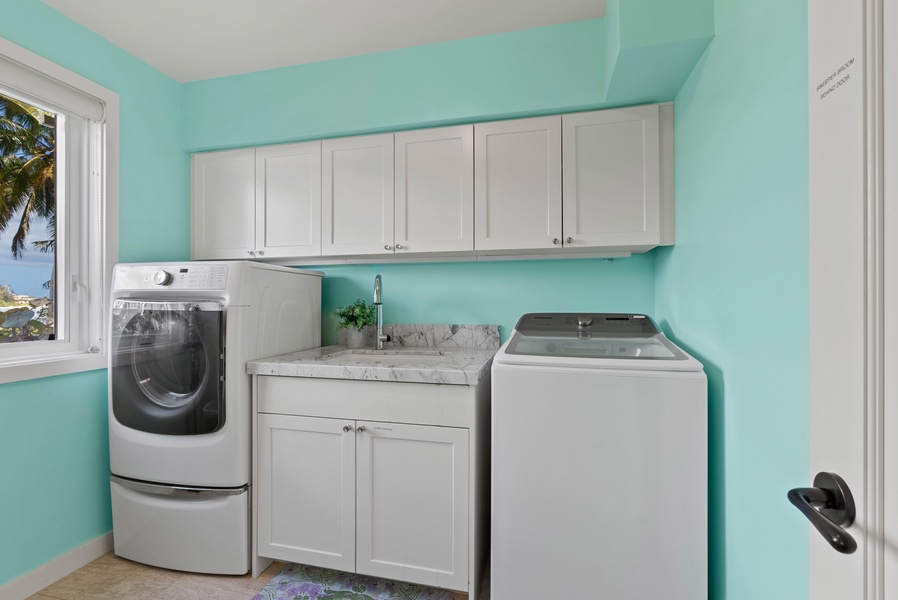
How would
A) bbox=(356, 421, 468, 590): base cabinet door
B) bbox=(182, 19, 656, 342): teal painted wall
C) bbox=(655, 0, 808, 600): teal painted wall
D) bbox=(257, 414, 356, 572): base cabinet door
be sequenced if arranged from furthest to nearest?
bbox=(182, 19, 656, 342): teal painted wall, bbox=(257, 414, 356, 572): base cabinet door, bbox=(356, 421, 468, 590): base cabinet door, bbox=(655, 0, 808, 600): teal painted wall

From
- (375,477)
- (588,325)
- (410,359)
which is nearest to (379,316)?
(410,359)

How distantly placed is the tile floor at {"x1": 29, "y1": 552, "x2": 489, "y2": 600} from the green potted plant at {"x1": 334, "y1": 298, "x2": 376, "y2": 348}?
3.74ft

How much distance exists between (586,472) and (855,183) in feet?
3.55

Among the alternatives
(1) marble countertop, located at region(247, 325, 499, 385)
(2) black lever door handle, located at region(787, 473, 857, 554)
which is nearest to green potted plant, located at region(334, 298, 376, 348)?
(1) marble countertop, located at region(247, 325, 499, 385)

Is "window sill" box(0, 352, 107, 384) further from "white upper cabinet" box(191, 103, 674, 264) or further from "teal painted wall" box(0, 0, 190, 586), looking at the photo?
"white upper cabinet" box(191, 103, 674, 264)

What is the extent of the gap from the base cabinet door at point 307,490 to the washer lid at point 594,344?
0.83m

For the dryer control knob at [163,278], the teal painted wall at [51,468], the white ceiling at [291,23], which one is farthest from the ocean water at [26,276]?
the white ceiling at [291,23]

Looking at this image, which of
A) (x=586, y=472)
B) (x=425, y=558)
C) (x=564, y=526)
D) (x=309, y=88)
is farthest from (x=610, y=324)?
(x=309, y=88)

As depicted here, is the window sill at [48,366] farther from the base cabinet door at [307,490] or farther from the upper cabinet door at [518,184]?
the upper cabinet door at [518,184]

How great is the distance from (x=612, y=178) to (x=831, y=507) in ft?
5.31

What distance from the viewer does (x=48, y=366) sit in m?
1.74

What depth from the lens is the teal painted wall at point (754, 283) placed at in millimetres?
827

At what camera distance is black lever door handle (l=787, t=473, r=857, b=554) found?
0.48 m

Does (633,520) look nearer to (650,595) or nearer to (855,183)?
(650,595)
